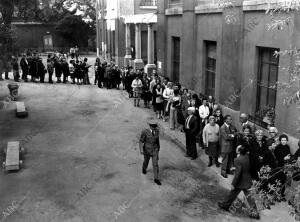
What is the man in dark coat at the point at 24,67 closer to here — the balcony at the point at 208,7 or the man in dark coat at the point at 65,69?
the man in dark coat at the point at 65,69

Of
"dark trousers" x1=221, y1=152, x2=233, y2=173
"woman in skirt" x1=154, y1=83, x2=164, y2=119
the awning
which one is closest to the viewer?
"dark trousers" x1=221, y1=152, x2=233, y2=173

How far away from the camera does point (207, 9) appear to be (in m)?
15.9

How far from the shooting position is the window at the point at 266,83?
1200cm

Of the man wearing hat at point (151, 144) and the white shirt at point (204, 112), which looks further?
the white shirt at point (204, 112)

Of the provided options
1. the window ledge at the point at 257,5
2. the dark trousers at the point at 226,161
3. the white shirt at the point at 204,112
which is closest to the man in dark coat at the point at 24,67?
the white shirt at the point at 204,112

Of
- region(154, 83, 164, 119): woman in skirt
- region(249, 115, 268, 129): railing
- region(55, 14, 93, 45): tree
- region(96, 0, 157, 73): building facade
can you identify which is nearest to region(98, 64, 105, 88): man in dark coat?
region(96, 0, 157, 73): building facade

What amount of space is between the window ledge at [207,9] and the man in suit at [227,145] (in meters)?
5.55

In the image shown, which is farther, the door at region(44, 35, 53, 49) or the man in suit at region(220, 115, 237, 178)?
the door at region(44, 35, 53, 49)

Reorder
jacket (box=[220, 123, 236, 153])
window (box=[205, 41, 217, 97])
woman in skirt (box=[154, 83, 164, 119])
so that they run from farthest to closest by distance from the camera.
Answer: woman in skirt (box=[154, 83, 164, 119]) < window (box=[205, 41, 217, 97]) < jacket (box=[220, 123, 236, 153])

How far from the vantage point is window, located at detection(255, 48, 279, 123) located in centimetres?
1200

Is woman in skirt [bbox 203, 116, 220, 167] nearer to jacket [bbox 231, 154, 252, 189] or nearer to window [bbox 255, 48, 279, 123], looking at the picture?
window [bbox 255, 48, 279, 123]

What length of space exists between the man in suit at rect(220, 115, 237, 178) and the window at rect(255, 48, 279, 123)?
1.67 m

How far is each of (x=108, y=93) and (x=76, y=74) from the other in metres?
3.40

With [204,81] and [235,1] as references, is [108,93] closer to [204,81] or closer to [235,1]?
[204,81]
